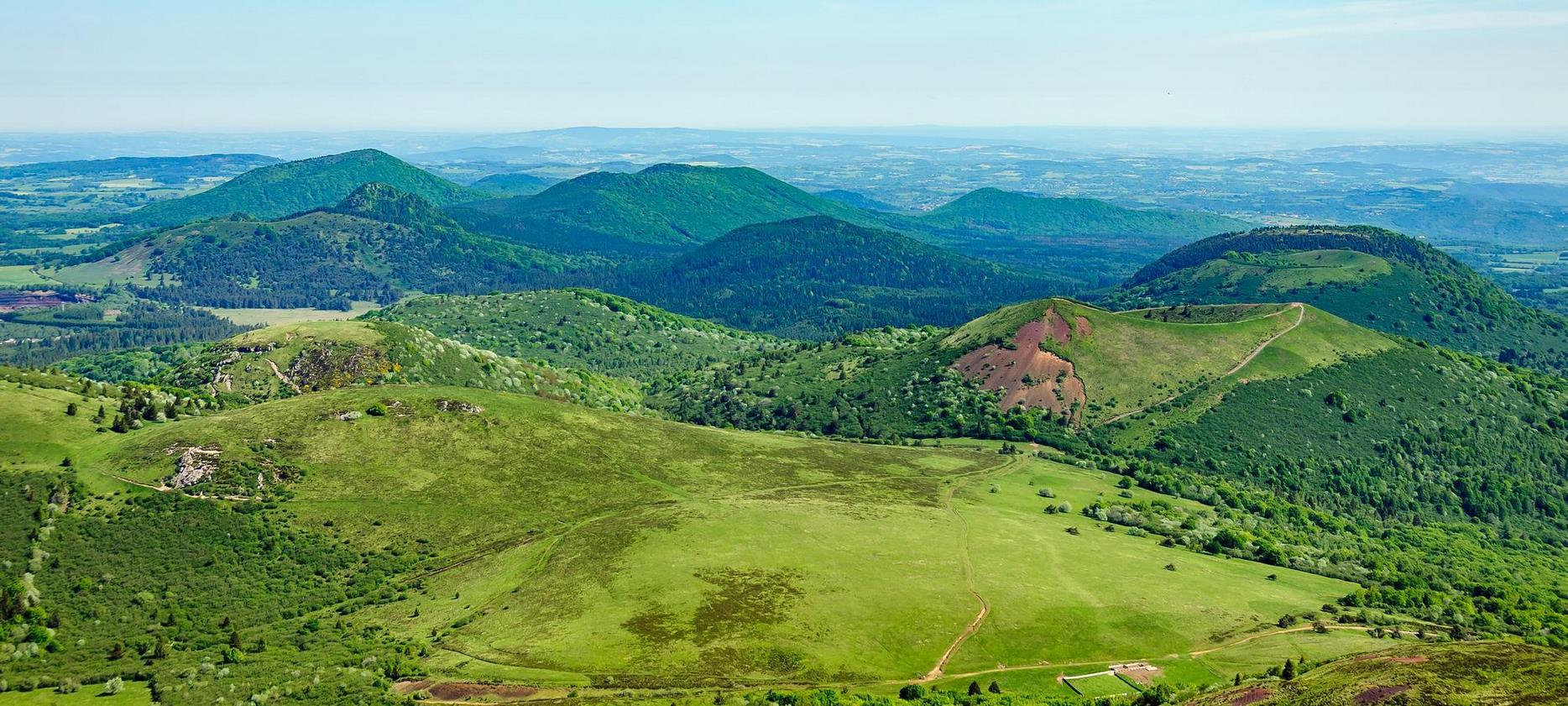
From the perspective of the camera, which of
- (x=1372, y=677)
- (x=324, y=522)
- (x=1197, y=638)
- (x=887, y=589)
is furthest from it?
(x=324, y=522)

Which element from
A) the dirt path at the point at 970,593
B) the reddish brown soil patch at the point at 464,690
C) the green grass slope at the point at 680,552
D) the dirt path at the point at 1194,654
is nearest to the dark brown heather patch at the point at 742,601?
the green grass slope at the point at 680,552

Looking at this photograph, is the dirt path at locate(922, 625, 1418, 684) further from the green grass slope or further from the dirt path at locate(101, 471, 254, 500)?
the dirt path at locate(101, 471, 254, 500)

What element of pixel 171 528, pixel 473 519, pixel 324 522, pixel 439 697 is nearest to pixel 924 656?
pixel 439 697

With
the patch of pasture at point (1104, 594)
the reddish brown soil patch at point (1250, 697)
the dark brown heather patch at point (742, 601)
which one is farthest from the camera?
the patch of pasture at point (1104, 594)

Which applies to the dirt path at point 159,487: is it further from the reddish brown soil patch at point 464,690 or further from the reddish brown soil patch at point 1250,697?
the reddish brown soil patch at point 1250,697

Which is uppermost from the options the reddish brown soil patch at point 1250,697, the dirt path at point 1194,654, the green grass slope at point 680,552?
the reddish brown soil patch at point 1250,697

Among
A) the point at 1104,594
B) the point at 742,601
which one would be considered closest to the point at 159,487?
the point at 742,601

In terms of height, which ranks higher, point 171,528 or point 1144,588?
point 171,528

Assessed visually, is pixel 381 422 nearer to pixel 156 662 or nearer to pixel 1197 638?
pixel 156 662
